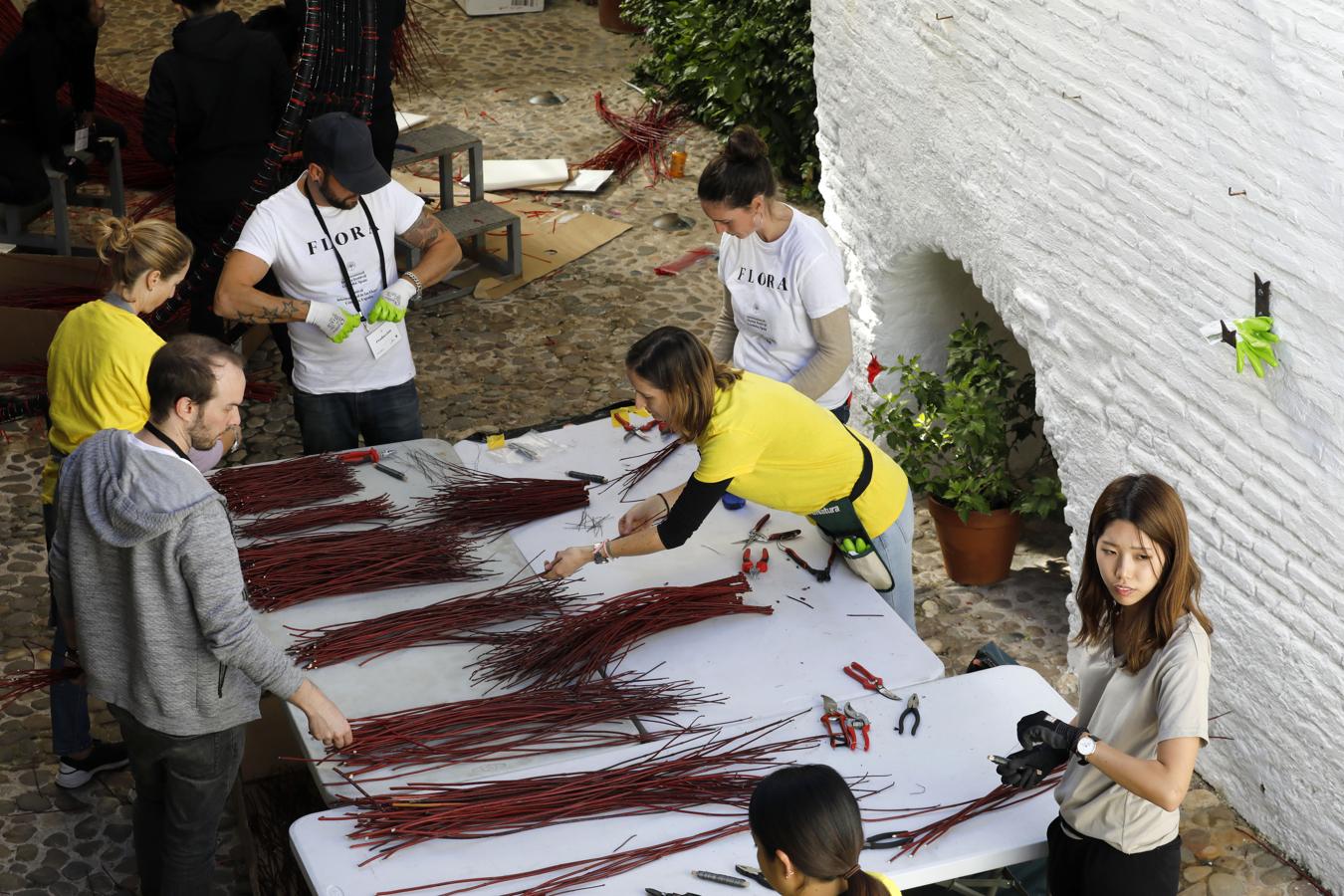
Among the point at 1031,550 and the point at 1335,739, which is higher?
the point at 1335,739

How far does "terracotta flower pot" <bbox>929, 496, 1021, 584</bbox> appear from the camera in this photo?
18.2 feet

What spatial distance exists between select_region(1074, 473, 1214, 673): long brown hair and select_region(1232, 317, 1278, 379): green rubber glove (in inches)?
48.3

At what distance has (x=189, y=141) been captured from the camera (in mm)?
6031

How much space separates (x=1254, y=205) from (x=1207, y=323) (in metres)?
0.40

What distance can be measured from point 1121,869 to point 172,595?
205 centimetres

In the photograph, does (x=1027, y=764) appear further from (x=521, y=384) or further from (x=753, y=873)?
(x=521, y=384)

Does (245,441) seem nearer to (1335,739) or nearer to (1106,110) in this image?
(1106,110)

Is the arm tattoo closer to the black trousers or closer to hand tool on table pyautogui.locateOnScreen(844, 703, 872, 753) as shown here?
hand tool on table pyautogui.locateOnScreen(844, 703, 872, 753)

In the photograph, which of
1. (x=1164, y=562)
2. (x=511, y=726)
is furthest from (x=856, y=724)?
(x=1164, y=562)

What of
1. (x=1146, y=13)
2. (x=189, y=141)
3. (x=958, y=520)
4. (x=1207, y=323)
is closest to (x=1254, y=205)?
(x=1207, y=323)

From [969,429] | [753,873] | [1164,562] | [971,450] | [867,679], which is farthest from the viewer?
[971,450]

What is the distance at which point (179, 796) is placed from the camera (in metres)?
3.35

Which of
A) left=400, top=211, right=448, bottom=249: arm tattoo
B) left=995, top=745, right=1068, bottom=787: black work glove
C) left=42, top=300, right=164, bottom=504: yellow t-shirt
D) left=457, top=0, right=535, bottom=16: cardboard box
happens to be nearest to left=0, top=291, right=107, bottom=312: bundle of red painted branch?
left=400, top=211, right=448, bottom=249: arm tattoo

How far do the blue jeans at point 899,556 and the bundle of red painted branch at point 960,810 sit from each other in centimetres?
77
